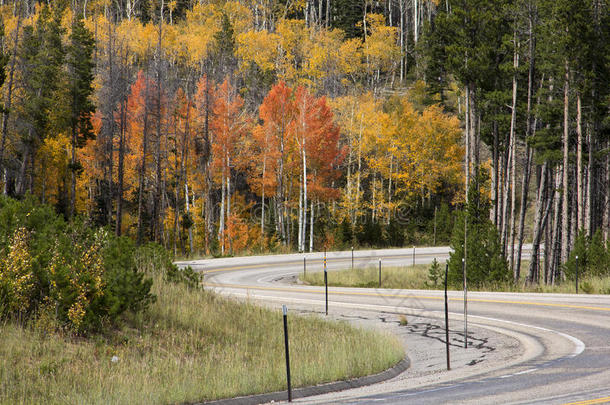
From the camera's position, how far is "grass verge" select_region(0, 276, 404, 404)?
938 centimetres

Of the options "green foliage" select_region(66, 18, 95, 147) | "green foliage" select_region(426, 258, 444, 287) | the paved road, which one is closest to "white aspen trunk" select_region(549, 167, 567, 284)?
"green foliage" select_region(426, 258, 444, 287)

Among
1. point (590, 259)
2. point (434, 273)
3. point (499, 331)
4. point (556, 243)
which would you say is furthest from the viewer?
point (556, 243)

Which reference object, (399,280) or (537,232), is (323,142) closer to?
(399,280)

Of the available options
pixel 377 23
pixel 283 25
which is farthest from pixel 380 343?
pixel 377 23

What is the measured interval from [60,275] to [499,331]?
1103cm

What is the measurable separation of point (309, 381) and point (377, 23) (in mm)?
77531

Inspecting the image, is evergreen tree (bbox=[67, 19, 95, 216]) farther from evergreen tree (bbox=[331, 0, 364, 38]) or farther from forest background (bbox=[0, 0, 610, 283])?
evergreen tree (bbox=[331, 0, 364, 38])

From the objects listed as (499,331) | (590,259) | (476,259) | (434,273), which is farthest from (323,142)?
(499,331)

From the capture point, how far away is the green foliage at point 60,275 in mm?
11688

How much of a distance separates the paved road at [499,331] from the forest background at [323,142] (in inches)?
200

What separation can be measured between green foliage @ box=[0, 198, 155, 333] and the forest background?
16872 millimetres

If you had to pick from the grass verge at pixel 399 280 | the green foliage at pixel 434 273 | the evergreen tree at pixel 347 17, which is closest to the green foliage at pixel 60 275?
the grass verge at pixel 399 280

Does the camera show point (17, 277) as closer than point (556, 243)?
Yes

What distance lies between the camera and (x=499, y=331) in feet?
55.3
